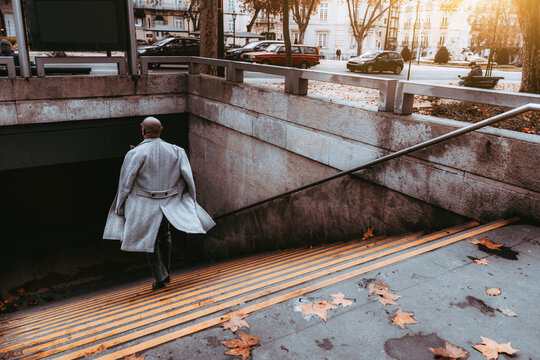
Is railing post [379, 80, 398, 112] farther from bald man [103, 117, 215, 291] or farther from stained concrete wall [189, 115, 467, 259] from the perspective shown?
bald man [103, 117, 215, 291]

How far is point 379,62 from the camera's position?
24.6m

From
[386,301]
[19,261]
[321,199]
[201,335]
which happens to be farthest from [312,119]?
[19,261]

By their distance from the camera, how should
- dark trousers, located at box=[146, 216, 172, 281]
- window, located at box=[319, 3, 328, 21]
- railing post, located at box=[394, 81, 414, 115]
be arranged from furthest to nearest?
window, located at box=[319, 3, 328, 21]
railing post, located at box=[394, 81, 414, 115]
dark trousers, located at box=[146, 216, 172, 281]

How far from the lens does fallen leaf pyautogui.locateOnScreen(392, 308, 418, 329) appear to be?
9.01 ft

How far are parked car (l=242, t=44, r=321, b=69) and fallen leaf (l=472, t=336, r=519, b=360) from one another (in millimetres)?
21890

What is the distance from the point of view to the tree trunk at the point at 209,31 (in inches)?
485

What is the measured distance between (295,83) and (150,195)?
335 cm

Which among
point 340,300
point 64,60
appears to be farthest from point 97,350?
point 64,60

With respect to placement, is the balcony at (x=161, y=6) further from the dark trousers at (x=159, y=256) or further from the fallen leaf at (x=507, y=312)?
the fallen leaf at (x=507, y=312)

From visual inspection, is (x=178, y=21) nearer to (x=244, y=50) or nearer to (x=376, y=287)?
(x=244, y=50)

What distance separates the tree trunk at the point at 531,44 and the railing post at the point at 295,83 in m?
5.42

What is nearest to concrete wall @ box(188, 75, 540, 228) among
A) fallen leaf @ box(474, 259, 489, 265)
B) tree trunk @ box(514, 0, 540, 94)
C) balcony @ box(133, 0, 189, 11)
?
fallen leaf @ box(474, 259, 489, 265)

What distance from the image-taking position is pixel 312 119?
6527mm

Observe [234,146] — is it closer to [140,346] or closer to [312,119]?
[312,119]
